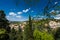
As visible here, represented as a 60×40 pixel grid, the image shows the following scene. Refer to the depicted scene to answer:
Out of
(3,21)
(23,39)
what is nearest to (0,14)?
(3,21)

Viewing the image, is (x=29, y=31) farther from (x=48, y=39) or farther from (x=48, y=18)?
(x=48, y=18)

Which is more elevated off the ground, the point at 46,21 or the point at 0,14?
the point at 0,14

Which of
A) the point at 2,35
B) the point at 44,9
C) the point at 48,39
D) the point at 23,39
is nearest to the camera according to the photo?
the point at 44,9

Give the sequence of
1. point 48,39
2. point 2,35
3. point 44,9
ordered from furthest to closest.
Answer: point 48,39 < point 2,35 < point 44,9

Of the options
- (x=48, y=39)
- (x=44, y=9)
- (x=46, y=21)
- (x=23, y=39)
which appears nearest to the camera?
(x=44, y=9)

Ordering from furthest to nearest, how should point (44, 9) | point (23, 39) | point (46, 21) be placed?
point (23, 39) < point (46, 21) < point (44, 9)

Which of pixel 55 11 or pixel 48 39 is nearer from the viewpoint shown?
pixel 55 11

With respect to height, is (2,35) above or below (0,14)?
below

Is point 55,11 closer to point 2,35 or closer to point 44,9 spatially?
point 44,9

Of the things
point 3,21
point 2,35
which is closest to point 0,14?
point 3,21
